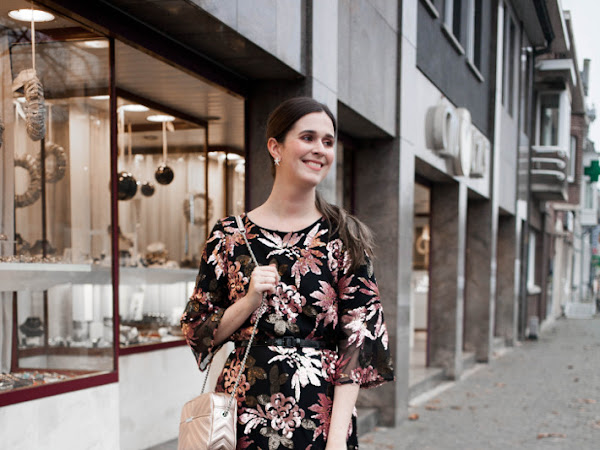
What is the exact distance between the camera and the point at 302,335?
2.18 metres

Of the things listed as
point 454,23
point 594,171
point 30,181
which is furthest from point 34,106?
point 594,171

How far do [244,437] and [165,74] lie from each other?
3.93 m

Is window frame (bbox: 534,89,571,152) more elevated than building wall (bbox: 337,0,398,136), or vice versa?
window frame (bbox: 534,89,571,152)

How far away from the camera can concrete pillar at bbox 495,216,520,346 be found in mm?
17609

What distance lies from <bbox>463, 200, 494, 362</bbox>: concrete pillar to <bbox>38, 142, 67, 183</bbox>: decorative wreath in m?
10.7

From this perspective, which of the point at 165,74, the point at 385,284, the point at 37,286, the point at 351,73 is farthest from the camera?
the point at 385,284

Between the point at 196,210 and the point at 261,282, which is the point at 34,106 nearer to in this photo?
the point at 261,282

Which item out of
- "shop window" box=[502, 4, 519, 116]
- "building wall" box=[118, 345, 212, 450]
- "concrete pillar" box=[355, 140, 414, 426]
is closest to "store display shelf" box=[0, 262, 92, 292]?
"building wall" box=[118, 345, 212, 450]

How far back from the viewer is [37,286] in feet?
14.0

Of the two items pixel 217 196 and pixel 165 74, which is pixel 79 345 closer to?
pixel 165 74

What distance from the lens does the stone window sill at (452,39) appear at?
1031 centimetres

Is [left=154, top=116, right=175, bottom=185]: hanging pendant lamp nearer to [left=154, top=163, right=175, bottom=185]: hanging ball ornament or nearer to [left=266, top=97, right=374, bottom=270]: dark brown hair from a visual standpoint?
[left=154, top=163, right=175, bottom=185]: hanging ball ornament

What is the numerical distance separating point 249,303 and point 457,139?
868 cm

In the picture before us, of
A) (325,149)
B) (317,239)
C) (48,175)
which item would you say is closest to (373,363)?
(317,239)
